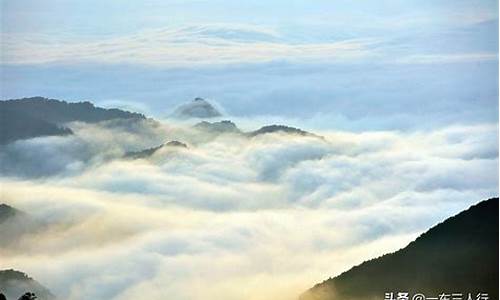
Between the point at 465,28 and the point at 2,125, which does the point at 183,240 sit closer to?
the point at 2,125

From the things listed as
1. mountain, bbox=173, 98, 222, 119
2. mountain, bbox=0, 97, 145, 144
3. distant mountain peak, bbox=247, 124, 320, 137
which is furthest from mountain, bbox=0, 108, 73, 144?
distant mountain peak, bbox=247, 124, 320, 137

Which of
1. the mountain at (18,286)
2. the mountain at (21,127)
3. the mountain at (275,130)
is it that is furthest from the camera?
the mountain at (275,130)

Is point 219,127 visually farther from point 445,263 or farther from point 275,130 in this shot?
point 445,263

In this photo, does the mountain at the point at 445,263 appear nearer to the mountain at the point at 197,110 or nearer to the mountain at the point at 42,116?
the mountain at the point at 197,110

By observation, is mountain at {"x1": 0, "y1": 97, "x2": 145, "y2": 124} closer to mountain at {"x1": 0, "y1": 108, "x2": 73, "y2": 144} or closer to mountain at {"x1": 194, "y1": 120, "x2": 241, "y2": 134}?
mountain at {"x1": 0, "y1": 108, "x2": 73, "y2": 144}

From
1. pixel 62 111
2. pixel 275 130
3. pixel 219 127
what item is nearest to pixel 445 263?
pixel 275 130

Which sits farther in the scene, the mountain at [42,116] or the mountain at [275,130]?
the mountain at [275,130]

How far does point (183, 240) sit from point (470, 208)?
128 cm

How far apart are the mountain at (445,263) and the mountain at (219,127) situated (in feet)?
2.64

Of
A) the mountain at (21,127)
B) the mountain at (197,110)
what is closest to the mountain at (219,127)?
the mountain at (197,110)

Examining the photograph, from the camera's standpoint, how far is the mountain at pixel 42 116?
344 cm

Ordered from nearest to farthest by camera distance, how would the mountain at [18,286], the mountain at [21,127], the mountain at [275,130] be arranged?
the mountain at [18,286] → the mountain at [21,127] → the mountain at [275,130]

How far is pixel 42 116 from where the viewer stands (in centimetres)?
347

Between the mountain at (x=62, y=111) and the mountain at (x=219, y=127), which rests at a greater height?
the mountain at (x=62, y=111)
